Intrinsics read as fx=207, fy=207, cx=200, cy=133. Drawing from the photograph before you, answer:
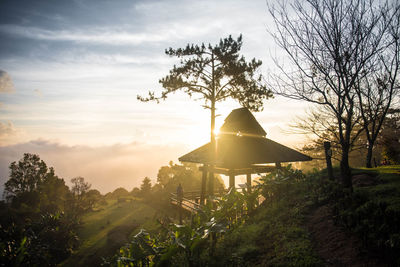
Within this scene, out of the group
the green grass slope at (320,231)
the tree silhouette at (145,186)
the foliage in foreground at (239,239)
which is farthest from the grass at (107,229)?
the green grass slope at (320,231)

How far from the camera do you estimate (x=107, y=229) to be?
20969mm

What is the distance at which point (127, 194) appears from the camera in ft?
119

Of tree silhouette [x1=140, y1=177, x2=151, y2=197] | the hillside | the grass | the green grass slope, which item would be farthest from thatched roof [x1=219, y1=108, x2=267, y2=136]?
tree silhouette [x1=140, y1=177, x2=151, y2=197]

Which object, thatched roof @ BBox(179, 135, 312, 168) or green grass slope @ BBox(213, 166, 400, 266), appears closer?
green grass slope @ BBox(213, 166, 400, 266)

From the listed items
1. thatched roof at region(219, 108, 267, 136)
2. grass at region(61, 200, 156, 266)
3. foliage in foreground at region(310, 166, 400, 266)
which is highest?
thatched roof at region(219, 108, 267, 136)

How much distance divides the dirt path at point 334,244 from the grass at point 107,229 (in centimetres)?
1505

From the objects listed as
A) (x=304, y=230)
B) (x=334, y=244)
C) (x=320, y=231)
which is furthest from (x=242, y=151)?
(x=334, y=244)

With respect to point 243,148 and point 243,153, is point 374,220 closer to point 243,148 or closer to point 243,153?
point 243,153

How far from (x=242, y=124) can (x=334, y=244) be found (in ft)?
36.1

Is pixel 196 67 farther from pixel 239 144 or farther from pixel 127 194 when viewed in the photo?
pixel 127 194

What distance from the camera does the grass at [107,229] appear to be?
50.8 ft

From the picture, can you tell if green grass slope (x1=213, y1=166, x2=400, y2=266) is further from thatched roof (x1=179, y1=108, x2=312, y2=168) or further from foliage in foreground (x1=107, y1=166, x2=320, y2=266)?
thatched roof (x1=179, y1=108, x2=312, y2=168)

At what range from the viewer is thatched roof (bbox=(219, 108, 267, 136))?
14.9 metres

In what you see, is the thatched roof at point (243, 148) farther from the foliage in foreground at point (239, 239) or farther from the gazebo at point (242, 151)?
the foliage in foreground at point (239, 239)
